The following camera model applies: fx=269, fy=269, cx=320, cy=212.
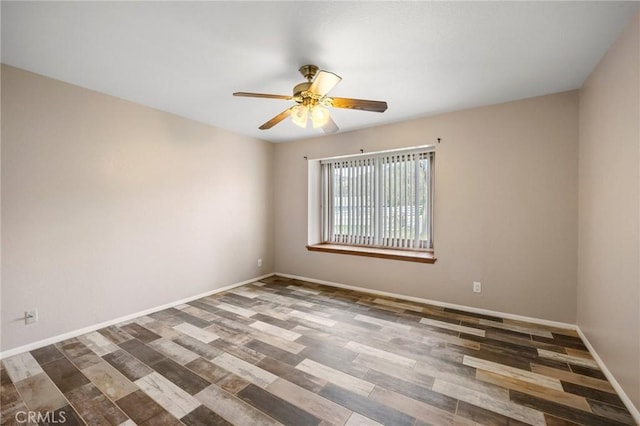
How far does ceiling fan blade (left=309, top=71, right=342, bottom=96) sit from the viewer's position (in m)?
1.87

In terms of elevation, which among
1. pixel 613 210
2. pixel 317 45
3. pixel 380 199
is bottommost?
pixel 613 210

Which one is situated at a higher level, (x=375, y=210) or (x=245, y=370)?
(x=375, y=210)

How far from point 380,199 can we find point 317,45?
2.71m

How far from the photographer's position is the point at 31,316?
94.3 inches

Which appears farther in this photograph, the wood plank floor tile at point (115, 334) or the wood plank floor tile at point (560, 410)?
the wood plank floor tile at point (115, 334)

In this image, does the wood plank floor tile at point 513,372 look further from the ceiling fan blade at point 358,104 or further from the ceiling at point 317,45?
the ceiling at point 317,45

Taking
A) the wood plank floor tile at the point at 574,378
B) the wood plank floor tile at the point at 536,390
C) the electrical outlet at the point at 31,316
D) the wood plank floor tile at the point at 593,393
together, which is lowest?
the wood plank floor tile at the point at 536,390

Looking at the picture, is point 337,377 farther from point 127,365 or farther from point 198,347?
point 127,365

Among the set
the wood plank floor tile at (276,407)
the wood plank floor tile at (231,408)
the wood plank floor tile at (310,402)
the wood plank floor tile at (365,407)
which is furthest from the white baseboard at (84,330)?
the wood plank floor tile at (365,407)

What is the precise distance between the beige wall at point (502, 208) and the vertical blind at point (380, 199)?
0.38 m

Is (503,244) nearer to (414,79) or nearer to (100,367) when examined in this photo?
(414,79)

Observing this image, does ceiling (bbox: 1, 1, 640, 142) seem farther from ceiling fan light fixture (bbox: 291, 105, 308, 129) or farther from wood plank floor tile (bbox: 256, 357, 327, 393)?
wood plank floor tile (bbox: 256, 357, 327, 393)

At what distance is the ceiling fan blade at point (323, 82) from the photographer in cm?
187

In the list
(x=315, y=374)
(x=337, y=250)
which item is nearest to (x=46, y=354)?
(x=315, y=374)
